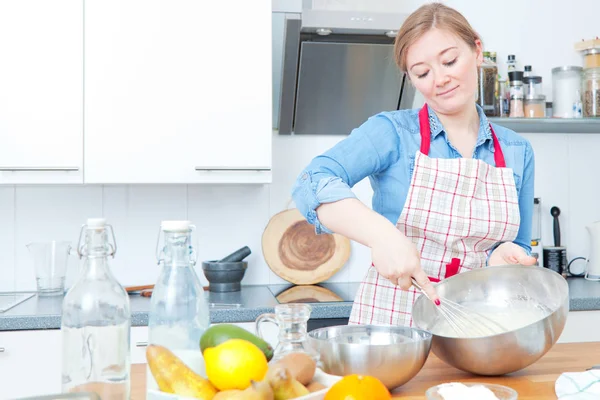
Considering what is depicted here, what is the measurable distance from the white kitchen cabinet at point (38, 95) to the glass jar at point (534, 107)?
1667 mm

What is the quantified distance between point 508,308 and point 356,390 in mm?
508

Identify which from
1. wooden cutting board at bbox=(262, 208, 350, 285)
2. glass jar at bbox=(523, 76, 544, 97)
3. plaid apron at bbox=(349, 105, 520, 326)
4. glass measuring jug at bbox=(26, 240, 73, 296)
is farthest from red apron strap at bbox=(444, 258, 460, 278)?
glass measuring jug at bbox=(26, 240, 73, 296)

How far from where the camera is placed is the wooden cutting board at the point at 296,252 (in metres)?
2.56

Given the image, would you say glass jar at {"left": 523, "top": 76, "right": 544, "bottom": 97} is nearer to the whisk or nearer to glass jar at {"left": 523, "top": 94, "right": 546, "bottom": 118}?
glass jar at {"left": 523, "top": 94, "right": 546, "bottom": 118}

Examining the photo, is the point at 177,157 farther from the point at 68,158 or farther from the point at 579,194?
the point at 579,194

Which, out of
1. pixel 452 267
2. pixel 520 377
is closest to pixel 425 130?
pixel 452 267

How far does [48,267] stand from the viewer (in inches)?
93.7

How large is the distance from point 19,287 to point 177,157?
2.72 feet

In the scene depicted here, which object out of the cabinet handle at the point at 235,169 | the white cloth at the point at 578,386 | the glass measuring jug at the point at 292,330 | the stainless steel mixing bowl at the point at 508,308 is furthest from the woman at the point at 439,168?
the cabinet handle at the point at 235,169

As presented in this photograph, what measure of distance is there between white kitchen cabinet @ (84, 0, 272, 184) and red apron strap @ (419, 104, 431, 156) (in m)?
0.88

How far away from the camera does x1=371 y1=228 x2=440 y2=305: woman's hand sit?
0.99m

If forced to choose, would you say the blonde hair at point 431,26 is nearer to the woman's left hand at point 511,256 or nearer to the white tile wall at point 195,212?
the woman's left hand at point 511,256

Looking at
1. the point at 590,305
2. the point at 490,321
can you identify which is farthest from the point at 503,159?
the point at 590,305

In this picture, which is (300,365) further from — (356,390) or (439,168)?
(439,168)
